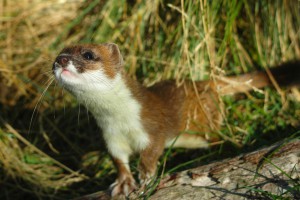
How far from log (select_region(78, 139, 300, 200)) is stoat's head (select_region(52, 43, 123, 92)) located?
27.5 inches

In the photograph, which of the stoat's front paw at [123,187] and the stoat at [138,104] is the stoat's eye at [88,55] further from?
the stoat's front paw at [123,187]

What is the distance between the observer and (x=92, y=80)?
2.73 metres

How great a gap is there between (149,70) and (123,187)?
143cm

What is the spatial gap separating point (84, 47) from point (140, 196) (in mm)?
970

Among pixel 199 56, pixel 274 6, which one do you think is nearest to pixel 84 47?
pixel 199 56

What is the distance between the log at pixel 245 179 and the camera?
233cm

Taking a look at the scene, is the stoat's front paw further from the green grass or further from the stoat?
the green grass

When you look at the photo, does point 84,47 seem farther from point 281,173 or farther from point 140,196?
point 281,173

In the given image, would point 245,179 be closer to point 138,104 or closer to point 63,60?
point 138,104

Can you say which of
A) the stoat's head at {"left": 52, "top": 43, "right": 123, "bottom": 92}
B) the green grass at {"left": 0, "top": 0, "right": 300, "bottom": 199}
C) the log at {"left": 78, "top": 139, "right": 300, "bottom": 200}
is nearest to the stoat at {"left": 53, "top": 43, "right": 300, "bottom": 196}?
the stoat's head at {"left": 52, "top": 43, "right": 123, "bottom": 92}

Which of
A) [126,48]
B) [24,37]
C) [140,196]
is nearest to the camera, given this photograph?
[140,196]

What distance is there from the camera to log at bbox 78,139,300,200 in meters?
2.33

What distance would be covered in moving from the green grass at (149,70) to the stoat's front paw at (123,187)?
288 mm

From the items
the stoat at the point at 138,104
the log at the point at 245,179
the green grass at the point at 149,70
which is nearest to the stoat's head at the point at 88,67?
the stoat at the point at 138,104
